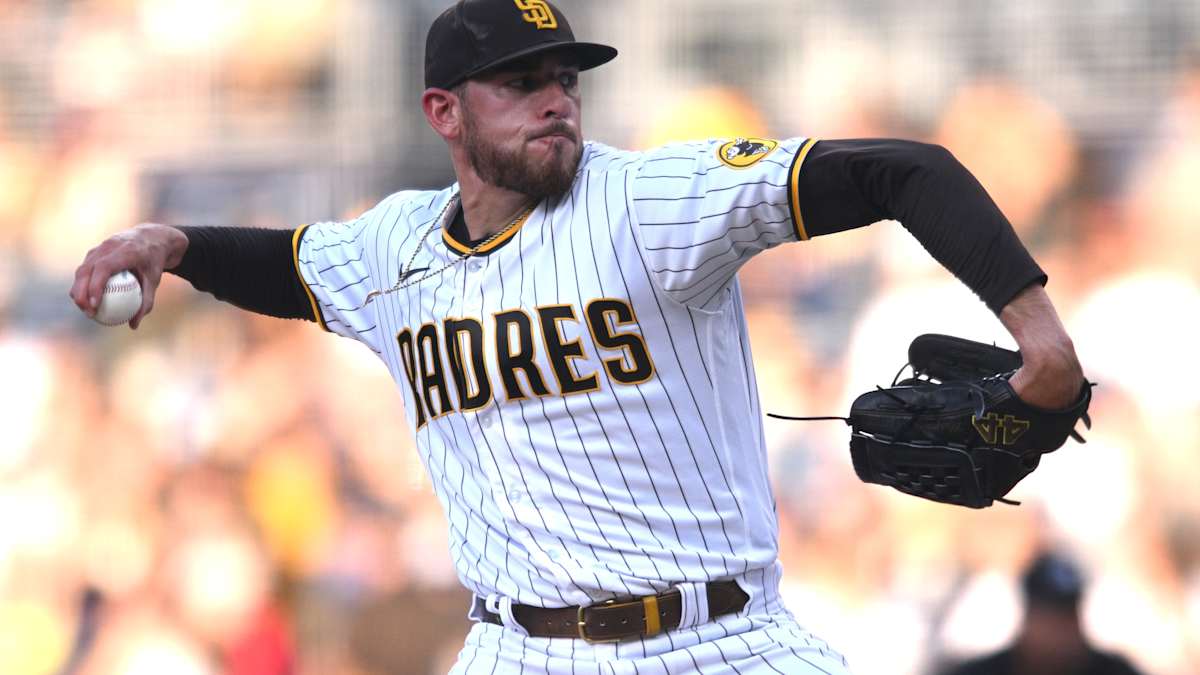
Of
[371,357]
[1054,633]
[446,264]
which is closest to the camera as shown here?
[446,264]

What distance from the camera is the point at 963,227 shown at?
2014 millimetres

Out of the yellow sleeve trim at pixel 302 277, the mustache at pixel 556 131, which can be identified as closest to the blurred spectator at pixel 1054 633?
the yellow sleeve trim at pixel 302 277

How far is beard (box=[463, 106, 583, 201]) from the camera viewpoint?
255 cm

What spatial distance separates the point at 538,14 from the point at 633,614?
1.04 meters

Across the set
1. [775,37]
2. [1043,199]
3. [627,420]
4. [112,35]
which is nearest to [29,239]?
[112,35]

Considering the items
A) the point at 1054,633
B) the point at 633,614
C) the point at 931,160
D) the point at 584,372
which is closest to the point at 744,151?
the point at 931,160

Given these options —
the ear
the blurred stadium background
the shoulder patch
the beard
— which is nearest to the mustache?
the beard

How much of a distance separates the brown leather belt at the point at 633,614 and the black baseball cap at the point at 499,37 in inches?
36.8

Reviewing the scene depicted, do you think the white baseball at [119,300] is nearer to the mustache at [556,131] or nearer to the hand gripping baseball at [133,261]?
the hand gripping baseball at [133,261]

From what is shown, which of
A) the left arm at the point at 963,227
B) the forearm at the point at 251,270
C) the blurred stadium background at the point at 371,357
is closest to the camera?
the left arm at the point at 963,227

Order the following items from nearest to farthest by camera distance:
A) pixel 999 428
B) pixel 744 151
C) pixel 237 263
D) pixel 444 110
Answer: pixel 999 428 → pixel 744 151 → pixel 444 110 → pixel 237 263

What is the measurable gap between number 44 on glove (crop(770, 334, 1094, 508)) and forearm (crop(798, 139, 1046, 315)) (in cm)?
20

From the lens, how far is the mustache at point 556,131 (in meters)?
2.56

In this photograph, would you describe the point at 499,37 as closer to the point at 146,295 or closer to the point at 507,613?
the point at 146,295
